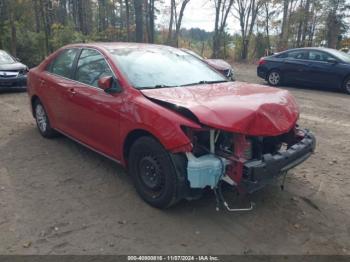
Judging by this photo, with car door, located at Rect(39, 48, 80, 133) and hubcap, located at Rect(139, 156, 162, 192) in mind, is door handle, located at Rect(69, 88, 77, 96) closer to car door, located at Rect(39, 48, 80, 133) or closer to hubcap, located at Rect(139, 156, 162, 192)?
car door, located at Rect(39, 48, 80, 133)

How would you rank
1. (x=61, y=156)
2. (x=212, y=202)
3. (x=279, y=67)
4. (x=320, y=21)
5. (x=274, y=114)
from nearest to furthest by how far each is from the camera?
(x=274, y=114) → (x=212, y=202) → (x=61, y=156) → (x=279, y=67) → (x=320, y=21)

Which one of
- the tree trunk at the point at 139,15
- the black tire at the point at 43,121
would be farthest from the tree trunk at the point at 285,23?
the black tire at the point at 43,121

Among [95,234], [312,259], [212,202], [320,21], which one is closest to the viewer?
[312,259]

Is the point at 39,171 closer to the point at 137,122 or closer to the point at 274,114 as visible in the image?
the point at 137,122

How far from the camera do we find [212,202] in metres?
4.06

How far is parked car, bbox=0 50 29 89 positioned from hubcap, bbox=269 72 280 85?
849 centimetres

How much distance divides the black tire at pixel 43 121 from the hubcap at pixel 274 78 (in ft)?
A: 30.4

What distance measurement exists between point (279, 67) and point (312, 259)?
10.9m

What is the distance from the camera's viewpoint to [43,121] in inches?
247

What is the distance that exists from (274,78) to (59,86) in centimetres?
971

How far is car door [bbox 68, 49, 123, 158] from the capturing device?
4285 mm

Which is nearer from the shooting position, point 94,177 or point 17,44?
point 94,177

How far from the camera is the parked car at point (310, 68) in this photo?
11.8 m

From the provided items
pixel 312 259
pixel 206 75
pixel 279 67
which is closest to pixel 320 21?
pixel 279 67
